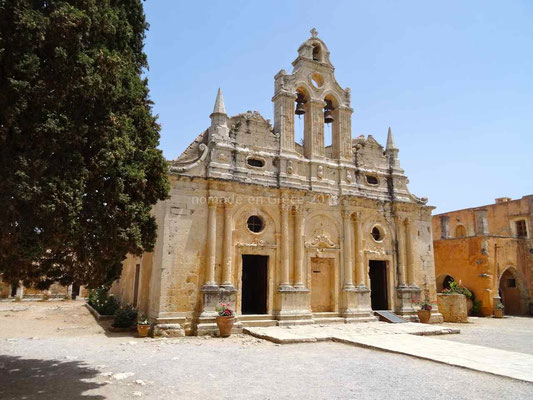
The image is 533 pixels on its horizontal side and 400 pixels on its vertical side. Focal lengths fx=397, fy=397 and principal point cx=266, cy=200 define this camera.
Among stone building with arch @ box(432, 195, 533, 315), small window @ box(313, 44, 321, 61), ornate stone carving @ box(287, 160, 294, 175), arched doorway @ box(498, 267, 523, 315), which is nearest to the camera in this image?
ornate stone carving @ box(287, 160, 294, 175)

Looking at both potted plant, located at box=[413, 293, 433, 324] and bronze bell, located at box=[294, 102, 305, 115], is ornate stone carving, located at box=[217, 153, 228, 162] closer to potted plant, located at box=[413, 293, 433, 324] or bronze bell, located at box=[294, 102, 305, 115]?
bronze bell, located at box=[294, 102, 305, 115]

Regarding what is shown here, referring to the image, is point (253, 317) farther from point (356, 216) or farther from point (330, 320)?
point (356, 216)

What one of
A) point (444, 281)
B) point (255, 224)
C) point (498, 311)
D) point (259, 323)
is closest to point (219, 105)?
point (255, 224)

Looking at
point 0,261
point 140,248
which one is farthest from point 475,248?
point 0,261

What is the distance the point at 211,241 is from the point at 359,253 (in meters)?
6.92

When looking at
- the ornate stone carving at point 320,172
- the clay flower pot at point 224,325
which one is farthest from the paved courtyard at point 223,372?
the ornate stone carving at point 320,172

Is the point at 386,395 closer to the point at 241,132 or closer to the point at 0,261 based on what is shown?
the point at 0,261

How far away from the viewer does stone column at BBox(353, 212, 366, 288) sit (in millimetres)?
17453

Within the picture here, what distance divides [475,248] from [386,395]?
2055cm

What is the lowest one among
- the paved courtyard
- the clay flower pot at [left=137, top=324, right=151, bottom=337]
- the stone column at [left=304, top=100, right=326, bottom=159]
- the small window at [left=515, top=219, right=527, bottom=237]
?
the paved courtyard

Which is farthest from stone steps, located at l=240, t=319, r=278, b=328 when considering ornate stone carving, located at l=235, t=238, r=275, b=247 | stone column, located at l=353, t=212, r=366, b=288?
stone column, located at l=353, t=212, r=366, b=288

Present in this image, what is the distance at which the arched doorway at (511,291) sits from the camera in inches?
1014

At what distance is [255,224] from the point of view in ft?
52.7

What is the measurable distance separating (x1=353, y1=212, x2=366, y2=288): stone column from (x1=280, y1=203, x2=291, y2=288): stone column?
355 centimetres
